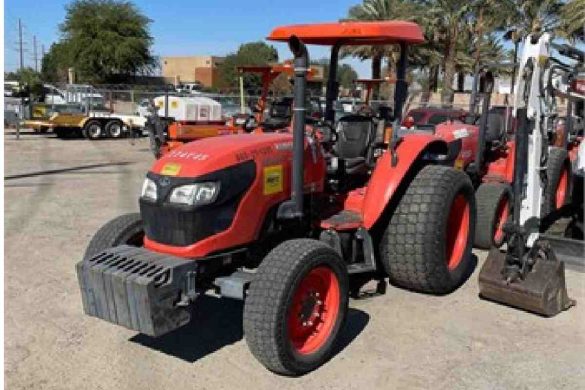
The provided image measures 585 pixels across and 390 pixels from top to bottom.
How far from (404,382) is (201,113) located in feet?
46.7

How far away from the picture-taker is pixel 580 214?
295 inches

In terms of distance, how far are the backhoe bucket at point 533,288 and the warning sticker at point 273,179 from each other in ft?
6.22

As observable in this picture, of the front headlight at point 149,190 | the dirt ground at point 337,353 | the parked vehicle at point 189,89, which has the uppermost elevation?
the parked vehicle at point 189,89

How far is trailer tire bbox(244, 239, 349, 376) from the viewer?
11.3 ft

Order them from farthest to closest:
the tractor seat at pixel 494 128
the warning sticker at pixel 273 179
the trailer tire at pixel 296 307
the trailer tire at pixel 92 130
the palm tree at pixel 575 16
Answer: the palm tree at pixel 575 16 < the trailer tire at pixel 92 130 < the tractor seat at pixel 494 128 < the warning sticker at pixel 273 179 < the trailer tire at pixel 296 307

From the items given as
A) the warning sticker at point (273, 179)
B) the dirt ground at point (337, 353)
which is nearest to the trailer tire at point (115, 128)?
the dirt ground at point (337, 353)

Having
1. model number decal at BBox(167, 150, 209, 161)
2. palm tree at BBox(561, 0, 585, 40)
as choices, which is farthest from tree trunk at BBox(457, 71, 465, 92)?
model number decal at BBox(167, 150, 209, 161)

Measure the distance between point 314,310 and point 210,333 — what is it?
815 mm

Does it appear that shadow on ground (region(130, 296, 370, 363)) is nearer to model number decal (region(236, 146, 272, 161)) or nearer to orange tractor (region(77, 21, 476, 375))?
orange tractor (region(77, 21, 476, 375))

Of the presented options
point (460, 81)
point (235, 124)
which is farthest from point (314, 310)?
point (460, 81)

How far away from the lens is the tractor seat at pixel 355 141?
491 centimetres

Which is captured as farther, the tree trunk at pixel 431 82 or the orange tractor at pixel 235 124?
the tree trunk at pixel 431 82

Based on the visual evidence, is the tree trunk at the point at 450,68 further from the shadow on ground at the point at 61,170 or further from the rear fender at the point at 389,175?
the rear fender at the point at 389,175

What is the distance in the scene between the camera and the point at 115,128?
2156 cm
